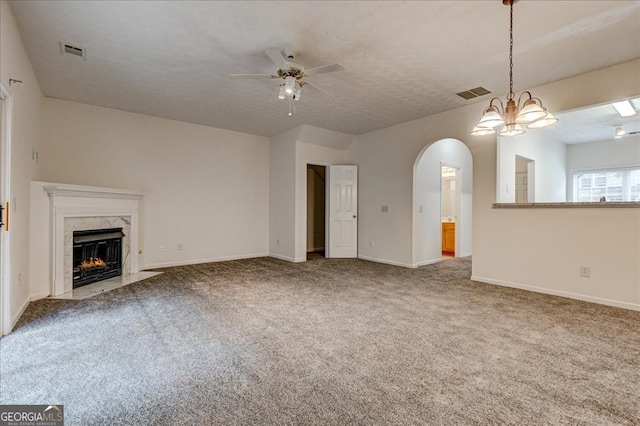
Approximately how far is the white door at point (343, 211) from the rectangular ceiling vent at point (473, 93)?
2747 millimetres

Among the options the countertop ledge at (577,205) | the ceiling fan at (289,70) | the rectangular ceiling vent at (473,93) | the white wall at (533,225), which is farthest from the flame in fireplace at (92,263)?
the countertop ledge at (577,205)

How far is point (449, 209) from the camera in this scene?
293 inches

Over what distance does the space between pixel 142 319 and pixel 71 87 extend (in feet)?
11.6

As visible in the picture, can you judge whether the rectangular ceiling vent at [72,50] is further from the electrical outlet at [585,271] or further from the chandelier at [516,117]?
the electrical outlet at [585,271]

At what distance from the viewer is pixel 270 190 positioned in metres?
6.85

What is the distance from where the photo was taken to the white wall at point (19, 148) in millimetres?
2516

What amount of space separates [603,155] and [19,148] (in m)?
10.9

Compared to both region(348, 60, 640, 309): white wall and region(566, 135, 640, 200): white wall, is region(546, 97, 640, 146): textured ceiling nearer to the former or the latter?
region(566, 135, 640, 200): white wall

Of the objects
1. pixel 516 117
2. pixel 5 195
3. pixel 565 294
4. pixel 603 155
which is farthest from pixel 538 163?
pixel 5 195

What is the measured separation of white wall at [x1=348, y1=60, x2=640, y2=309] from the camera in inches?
131

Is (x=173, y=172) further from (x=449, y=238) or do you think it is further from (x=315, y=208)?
(x=449, y=238)

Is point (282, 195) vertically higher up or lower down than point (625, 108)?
lower down

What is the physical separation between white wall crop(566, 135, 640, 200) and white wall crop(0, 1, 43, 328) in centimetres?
1056

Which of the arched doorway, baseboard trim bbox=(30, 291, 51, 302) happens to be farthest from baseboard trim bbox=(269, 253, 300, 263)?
baseboard trim bbox=(30, 291, 51, 302)
